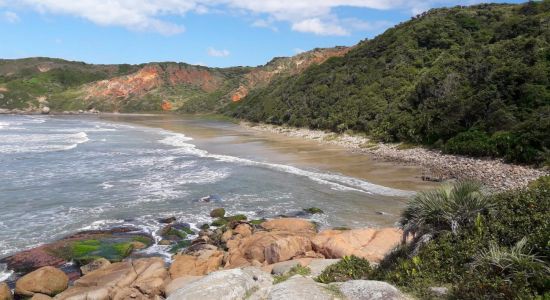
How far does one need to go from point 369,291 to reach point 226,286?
92.0 inches

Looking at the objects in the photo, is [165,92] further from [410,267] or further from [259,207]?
[410,267]

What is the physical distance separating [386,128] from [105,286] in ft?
138

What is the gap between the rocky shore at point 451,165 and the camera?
2683 centimetres

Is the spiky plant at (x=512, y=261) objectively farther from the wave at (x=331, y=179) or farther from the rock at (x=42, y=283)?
the wave at (x=331, y=179)

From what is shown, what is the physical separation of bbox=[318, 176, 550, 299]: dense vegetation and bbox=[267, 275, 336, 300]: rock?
1578 millimetres

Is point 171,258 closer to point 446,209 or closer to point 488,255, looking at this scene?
point 446,209

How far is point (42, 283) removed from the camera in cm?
1389

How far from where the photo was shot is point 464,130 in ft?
128

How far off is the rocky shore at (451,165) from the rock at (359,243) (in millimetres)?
12550

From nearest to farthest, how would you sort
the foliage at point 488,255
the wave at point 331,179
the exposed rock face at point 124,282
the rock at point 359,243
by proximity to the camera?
the foliage at point 488,255, the exposed rock face at point 124,282, the rock at point 359,243, the wave at point 331,179

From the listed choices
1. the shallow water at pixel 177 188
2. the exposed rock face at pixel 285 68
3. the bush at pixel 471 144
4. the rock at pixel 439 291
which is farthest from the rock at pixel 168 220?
the exposed rock face at pixel 285 68

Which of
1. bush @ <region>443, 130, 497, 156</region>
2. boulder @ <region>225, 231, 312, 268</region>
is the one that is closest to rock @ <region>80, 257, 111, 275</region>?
boulder @ <region>225, 231, 312, 268</region>

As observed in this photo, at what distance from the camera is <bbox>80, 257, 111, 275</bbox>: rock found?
51.6ft

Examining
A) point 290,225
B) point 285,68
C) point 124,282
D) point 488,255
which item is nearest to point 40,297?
point 124,282
